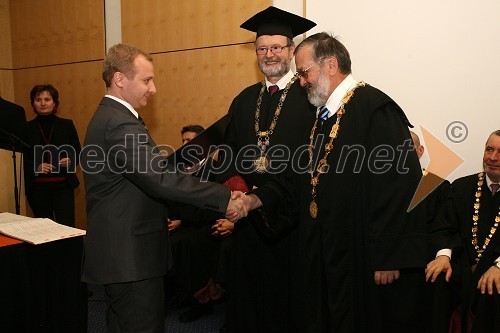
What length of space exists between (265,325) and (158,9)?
4.02 metres

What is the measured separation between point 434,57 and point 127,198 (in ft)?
9.55

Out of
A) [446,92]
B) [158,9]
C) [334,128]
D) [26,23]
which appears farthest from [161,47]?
[334,128]

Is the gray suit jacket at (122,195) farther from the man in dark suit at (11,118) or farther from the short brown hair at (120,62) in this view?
the man in dark suit at (11,118)

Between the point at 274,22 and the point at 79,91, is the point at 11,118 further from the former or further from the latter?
the point at 79,91

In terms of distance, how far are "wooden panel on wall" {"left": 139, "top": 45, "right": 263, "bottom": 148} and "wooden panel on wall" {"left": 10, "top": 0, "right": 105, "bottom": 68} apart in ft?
4.02

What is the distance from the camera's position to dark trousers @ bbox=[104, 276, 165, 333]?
7.66 ft

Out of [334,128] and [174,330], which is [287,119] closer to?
[334,128]

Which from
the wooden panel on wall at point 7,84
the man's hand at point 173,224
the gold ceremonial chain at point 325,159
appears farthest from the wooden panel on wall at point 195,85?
the wooden panel on wall at point 7,84

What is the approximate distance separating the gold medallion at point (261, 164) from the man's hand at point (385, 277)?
1.03 metres

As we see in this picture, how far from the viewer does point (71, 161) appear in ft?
17.0

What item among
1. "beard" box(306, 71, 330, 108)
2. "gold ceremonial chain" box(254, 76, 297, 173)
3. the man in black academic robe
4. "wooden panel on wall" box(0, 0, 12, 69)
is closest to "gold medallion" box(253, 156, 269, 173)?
"gold ceremonial chain" box(254, 76, 297, 173)

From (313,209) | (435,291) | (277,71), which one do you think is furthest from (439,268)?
(277,71)

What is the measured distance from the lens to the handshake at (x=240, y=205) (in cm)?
269

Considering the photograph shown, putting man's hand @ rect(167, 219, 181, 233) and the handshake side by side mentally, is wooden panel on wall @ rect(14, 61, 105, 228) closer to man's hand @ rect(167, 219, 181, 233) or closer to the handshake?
man's hand @ rect(167, 219, 181, 233)
